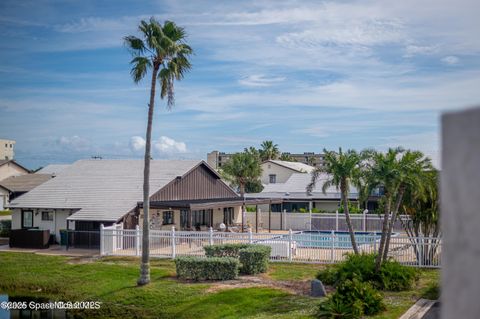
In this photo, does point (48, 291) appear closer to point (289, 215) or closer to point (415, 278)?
point (415, 278)

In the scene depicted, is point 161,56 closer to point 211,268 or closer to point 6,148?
point 211,268

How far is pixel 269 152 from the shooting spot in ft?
279

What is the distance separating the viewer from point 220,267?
835 inches

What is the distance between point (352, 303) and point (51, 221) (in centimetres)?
2260

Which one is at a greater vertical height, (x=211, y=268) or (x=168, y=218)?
(x=168, y=218)

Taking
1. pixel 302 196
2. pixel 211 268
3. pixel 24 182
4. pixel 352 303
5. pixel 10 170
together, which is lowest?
pixel 352 303

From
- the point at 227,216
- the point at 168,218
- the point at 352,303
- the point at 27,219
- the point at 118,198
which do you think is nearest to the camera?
the point at 352,303

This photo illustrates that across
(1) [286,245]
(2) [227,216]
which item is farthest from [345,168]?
(2) [227,216]

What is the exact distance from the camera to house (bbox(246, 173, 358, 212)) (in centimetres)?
4638

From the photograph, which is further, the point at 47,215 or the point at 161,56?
the point at 47,215

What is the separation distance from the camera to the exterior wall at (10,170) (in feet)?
239

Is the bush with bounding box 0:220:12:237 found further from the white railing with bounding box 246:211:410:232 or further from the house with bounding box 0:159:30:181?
the house with bounding box 0:159:30:181

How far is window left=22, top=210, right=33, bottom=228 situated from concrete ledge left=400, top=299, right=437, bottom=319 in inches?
969

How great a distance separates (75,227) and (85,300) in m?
11.7
